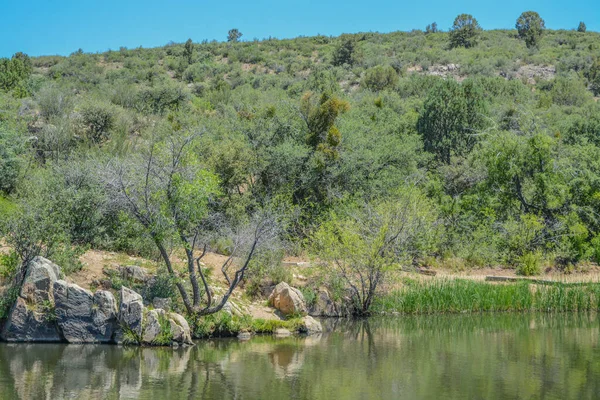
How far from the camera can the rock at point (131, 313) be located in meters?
20.0

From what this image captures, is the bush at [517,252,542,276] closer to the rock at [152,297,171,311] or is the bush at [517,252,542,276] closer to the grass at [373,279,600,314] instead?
the grass at [373,279,600,314]

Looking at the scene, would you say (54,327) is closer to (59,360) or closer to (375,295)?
(59,360)

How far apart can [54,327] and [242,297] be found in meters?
7.16

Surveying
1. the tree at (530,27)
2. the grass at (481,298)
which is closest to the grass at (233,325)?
the grass at (481,298)

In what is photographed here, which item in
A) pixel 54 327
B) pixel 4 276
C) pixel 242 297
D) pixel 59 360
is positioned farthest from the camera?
pixel 242 297

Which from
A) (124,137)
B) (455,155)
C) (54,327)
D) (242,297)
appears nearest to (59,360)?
(54,327)

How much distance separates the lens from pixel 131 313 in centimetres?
2005

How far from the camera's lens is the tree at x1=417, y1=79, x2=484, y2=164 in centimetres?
4612

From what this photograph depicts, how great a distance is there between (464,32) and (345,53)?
20715 millimetres

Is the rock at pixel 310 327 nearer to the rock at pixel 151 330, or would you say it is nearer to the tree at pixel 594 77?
the rock at pixel 151 330

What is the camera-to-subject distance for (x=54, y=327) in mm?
20500

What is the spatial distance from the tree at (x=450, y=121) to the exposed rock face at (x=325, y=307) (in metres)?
22.4

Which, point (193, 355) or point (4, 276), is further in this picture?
point (4, 276)

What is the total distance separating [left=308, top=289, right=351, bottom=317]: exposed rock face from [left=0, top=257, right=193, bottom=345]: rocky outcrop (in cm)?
697
